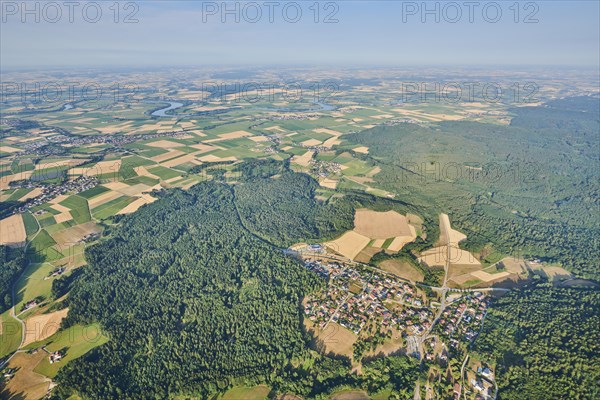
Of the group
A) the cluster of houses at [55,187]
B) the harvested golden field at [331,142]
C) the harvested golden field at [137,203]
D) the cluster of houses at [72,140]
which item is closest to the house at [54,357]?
the harvested golden field at [137,203]

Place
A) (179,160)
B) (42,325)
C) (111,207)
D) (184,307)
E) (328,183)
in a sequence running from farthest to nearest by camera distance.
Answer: (179,160) < (328,183) < (111,207) < (184,307) < (42,325)

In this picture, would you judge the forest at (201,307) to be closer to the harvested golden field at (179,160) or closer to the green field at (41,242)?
the green field at (41,242)

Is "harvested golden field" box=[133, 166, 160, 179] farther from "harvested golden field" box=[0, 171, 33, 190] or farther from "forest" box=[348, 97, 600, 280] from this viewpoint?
"forest" box=[348, 97, 600, 280]

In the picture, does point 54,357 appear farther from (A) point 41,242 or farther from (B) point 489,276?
(B) point 489,276

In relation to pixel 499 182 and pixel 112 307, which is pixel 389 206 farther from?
pixel 112 307

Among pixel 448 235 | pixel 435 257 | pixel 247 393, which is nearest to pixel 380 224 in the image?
pixel 448 235

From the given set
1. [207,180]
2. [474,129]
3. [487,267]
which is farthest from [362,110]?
[487,267]
